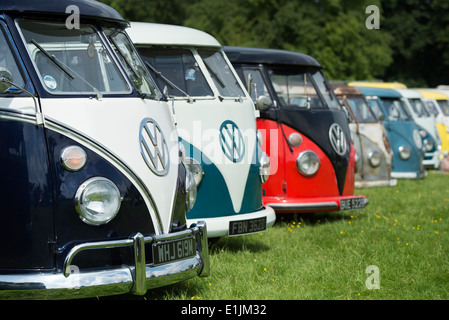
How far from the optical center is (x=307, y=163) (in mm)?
9539

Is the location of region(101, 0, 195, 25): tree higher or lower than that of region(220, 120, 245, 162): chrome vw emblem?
higher

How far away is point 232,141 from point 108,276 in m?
2.91

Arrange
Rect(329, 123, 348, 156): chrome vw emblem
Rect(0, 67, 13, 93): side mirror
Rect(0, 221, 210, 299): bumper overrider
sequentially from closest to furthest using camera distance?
1. Rect(0, 221, 210, 299): bumper overrider
2. Rect(0, 67, 13, 93): side mirror
3. Rect(329, 123, 348, 156): chrome vw emblem

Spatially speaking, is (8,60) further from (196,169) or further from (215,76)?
(215,76)

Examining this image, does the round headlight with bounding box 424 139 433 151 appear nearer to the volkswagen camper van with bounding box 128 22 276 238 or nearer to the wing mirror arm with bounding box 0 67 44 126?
the volkswagen camper van with bounding box 128 22 276 238

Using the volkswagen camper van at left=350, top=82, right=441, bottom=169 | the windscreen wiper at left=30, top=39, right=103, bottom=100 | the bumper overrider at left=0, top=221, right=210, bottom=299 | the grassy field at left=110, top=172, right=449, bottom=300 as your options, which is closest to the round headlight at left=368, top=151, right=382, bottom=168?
the grassy field at left=110, top=172, right=449, bottom=300

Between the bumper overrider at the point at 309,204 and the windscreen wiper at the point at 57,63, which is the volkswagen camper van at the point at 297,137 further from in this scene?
the windscreen wiper at the point at 57,63

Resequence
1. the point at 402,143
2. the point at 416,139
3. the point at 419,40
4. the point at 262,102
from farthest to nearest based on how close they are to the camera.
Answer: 1. the point at 419,40
2. the point at 416,139
3. the point at 402,143
4. the point at 262,102

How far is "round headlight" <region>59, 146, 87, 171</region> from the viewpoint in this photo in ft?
15.9

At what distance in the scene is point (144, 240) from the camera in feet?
16.4

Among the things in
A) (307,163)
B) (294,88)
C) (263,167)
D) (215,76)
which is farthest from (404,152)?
(215,76)

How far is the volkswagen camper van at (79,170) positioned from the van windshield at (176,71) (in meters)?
2.09
